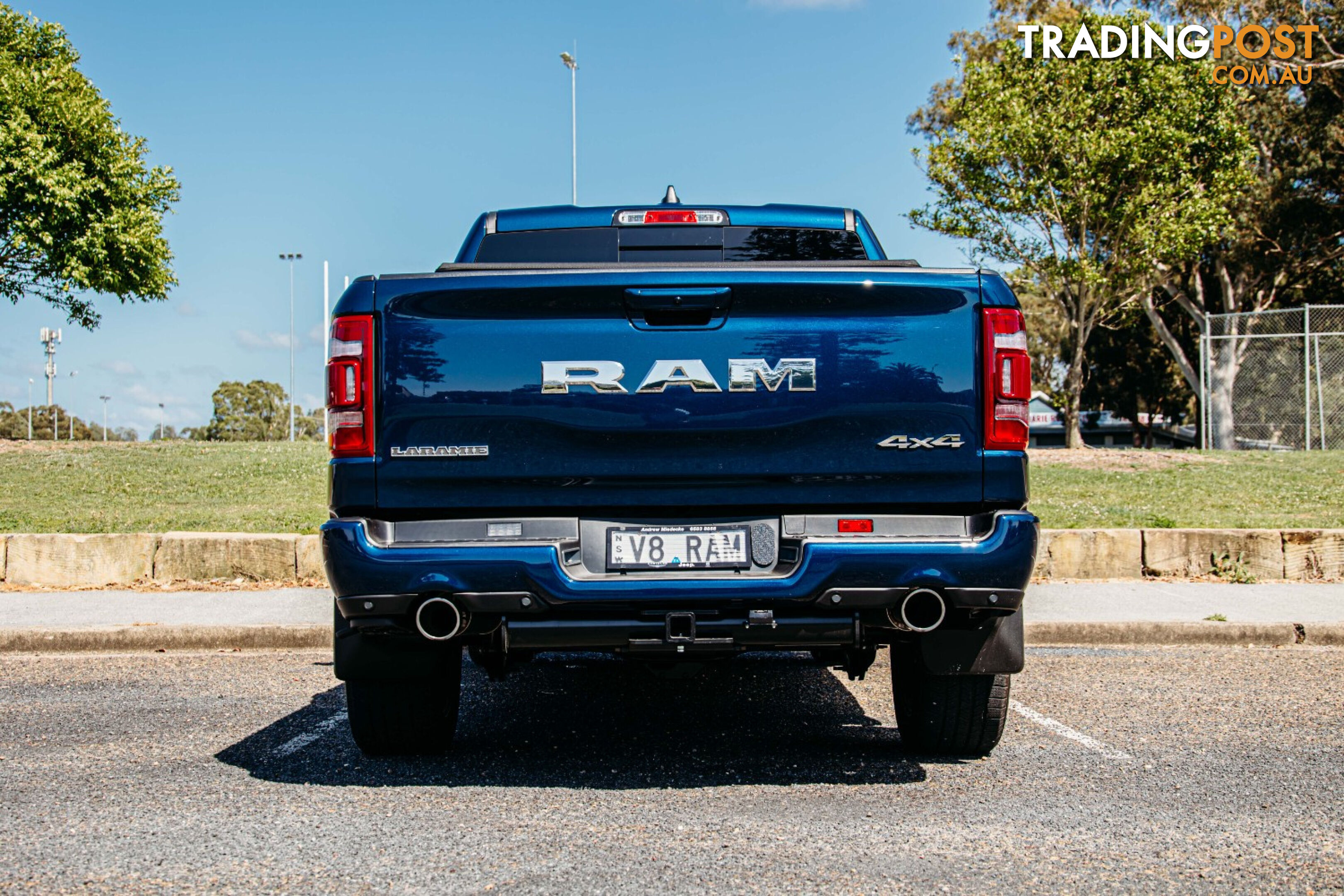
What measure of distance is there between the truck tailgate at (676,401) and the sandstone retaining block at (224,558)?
243 inches

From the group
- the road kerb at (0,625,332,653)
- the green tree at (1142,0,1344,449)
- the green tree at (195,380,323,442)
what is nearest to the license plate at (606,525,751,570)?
the road kerb at (0,625,332,653)

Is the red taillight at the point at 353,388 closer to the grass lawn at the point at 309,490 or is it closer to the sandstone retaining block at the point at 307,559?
the sandstone retaining block at the point at 307,559

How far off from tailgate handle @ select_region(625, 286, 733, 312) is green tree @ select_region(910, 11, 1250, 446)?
792 inches

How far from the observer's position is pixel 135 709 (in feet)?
18.1

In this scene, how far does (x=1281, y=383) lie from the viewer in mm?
22016

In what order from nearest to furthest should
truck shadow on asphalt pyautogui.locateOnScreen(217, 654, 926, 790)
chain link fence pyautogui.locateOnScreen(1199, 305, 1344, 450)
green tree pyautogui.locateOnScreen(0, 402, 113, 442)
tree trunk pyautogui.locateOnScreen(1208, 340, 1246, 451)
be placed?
truck shadow on asphalt pyautogui.locateOnScreen(217, 654, 926, 790) → chain link fence pyautogui.locateOnScreen(1199, 305, 1344, 450) → tree trunk pyautogui.locateOnScreen(1208, 340, 1246, 451) → green tree pyautogui.locateOnScreen(0, 402, 113, 442)

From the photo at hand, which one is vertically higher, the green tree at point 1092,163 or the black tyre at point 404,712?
the green tree at point 1092,163

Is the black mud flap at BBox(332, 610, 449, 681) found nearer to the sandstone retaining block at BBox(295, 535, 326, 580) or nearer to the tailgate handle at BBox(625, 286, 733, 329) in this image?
the tailgate handle at BBox(625, 286, 733, 329)

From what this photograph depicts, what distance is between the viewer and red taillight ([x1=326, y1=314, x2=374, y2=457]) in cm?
369

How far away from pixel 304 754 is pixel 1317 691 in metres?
4.84

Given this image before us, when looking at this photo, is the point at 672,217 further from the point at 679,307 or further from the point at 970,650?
the point at 970,650

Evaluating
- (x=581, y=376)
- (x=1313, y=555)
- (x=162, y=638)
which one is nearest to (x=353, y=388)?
(x=581, y=376)

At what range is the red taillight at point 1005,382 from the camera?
12.2ft

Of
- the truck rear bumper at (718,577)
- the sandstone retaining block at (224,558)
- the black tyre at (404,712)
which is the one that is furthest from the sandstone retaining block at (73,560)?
the truck rear bumper at (718,577)
